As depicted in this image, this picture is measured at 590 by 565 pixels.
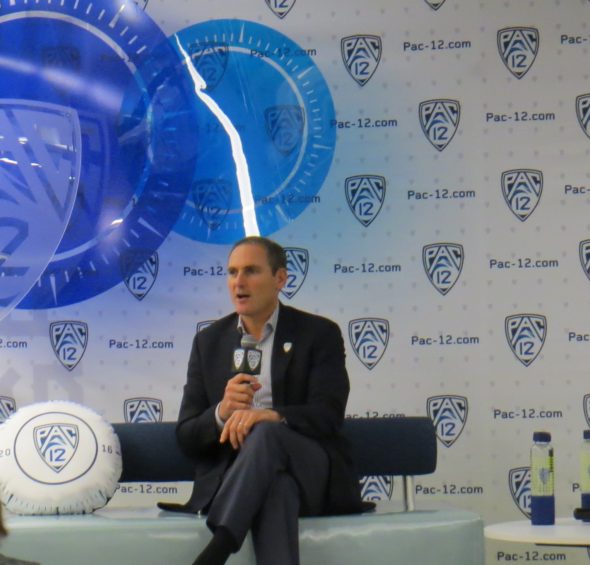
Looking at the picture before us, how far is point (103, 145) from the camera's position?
5012 millimetres

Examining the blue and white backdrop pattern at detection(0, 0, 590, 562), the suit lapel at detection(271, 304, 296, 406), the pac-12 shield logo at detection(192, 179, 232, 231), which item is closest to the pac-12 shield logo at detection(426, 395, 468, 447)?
the blue and white backdrop pattern at detection(0, 0, 590, 562)

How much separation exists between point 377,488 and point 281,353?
3.78 feet

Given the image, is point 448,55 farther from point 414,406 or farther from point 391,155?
point 414,406

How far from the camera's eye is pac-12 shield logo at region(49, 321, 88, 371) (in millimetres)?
4957

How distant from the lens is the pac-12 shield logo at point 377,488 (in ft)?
16.2

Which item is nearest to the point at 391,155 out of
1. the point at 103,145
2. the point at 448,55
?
the point at 448,55

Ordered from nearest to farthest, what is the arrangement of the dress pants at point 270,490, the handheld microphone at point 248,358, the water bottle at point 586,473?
the dress pants at point 270,490 < the handheld microphone at point 248,358 < the water bottle at point 586,473

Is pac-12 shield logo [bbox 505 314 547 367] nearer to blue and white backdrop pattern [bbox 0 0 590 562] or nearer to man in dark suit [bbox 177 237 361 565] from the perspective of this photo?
blue and white backdrop pattern [bbox 0 0 590 562]

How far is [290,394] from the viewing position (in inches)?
159

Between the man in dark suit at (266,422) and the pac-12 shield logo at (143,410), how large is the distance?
85 centimetres

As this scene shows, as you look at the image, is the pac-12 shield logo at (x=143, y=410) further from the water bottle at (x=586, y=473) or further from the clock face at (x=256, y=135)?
the water bottle at (x=586, y=473)

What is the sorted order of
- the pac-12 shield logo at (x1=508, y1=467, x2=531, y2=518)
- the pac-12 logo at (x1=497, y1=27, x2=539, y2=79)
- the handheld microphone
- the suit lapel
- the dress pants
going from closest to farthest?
the dress pants < the handheld microphone < the suit lapel < the pac-12 shield logo at (x1=508, y1=467, x2=531, y2=518) < the pac-12 logo at (x1=497, y1=27, x2=539, y2=79)

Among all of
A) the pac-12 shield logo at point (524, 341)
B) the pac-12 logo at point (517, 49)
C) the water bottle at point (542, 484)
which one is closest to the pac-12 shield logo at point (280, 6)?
the pac-12 logo at point (517, 49)

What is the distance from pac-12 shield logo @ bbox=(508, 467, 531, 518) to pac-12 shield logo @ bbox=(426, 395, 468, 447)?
11.2 inches
